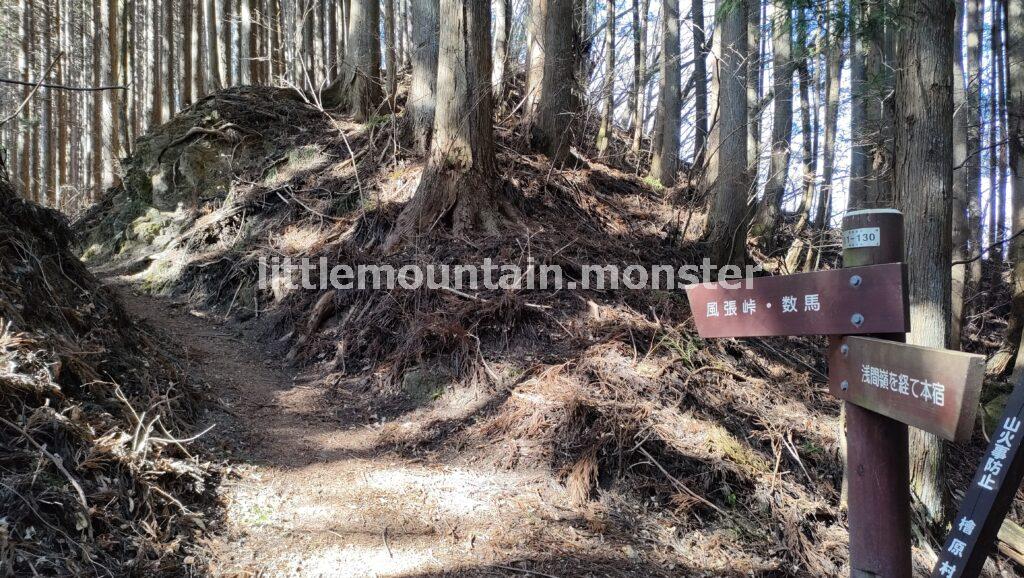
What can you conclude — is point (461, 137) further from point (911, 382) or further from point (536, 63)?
point (911, 382)

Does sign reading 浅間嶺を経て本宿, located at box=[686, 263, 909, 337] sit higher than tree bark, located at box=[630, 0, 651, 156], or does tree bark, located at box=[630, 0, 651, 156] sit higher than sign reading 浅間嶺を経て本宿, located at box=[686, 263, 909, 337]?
tree bark, located at box=[630, 0, 651, 156]

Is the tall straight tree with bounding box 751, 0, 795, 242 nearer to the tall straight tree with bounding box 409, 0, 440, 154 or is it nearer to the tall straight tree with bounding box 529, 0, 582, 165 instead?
the tall straight tree with bounding box 529, 0, 582, 165

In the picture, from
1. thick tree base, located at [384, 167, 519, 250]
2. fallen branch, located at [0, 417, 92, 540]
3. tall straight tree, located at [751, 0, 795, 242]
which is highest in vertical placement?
tall straight tree, located at [751, 0, 795, 242]

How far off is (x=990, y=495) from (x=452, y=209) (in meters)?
6.26

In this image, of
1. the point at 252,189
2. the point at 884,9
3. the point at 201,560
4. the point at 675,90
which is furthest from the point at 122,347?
the point at 675,90

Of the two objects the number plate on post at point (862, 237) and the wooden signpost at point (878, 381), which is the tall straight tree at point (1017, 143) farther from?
the number plate on post at point (862, 237)

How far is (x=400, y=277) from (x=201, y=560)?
4.17m

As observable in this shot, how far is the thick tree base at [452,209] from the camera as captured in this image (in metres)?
7.45

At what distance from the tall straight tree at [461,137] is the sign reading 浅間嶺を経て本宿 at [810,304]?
4.77 meters

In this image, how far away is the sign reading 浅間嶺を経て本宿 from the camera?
216 centimetres

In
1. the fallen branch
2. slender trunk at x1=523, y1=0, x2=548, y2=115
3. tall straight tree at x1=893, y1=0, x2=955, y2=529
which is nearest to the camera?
the fallen branch

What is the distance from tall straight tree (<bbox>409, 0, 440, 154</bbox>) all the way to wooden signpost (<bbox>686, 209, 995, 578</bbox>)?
7003 millimetres

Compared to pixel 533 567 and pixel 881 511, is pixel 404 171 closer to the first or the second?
pixel 533 567

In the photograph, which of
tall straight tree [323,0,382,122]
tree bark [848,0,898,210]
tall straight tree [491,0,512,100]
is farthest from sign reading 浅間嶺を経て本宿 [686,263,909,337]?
tall straight tree [323,0,382,122]
